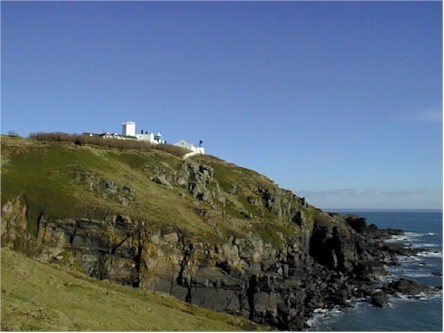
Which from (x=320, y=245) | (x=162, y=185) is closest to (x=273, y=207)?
(x=320, y=245)

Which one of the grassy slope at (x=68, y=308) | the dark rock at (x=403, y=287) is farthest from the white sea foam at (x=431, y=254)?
the grassy slope at (x=68, y=308)

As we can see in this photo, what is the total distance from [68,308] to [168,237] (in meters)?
34.4

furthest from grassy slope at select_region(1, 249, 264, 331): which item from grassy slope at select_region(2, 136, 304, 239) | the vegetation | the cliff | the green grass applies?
the vegetation

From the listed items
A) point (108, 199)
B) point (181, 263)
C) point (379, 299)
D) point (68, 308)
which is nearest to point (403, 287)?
point (379, 299)

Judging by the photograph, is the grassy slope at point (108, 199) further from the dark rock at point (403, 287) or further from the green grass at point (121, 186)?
the dark rock at point (403, 287)

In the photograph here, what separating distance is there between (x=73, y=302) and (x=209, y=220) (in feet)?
140

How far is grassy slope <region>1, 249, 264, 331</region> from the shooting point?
24516 millimetres

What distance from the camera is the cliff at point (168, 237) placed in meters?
60.0

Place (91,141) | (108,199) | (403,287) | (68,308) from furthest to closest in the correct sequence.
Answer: (91,141) < (403,287) < (108,199) < (68,308)

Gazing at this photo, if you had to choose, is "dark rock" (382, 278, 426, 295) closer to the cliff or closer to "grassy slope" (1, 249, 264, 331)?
the cliff

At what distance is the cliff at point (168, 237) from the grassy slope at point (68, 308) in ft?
48.1

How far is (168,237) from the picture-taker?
64.6 meters

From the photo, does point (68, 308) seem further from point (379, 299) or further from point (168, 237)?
point (379, 299)

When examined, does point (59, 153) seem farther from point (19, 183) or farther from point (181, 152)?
point (181, 152)
